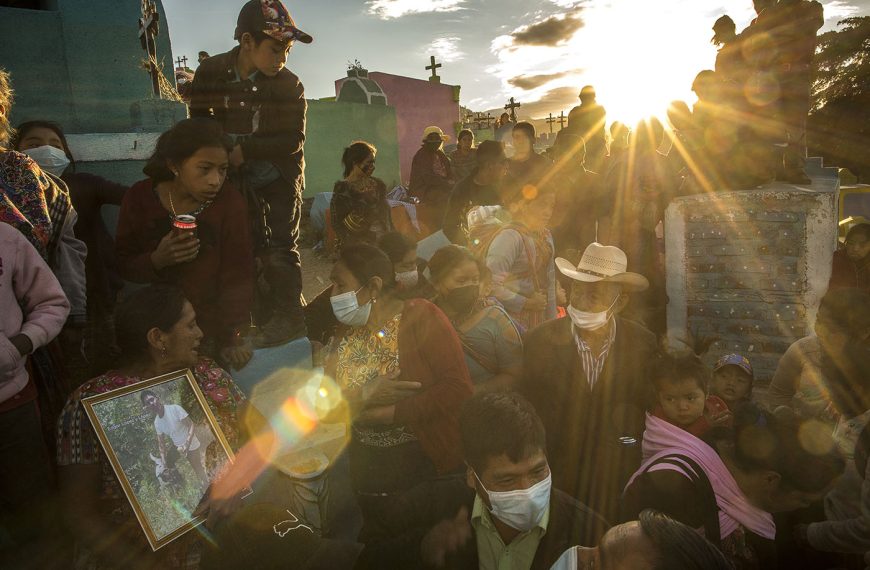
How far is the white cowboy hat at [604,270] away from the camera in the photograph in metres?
3.33

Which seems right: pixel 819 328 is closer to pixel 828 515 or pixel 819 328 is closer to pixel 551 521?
pixel 828 515

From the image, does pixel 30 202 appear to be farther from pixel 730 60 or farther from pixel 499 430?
pixel 730 60

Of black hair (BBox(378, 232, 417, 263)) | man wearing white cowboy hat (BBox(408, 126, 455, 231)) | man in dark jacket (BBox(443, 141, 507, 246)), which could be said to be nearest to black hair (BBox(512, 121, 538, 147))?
man in dark jacket (BBox(443, 141, 507, 246))

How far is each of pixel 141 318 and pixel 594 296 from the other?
2.44 metres

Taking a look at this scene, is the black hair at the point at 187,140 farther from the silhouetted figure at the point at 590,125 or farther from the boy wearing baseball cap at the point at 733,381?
the silhouetted figure at the point at 590,125

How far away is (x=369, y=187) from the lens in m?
5.75

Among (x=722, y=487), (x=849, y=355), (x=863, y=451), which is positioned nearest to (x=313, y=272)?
(x=849, y=355)

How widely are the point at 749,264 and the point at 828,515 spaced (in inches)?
129

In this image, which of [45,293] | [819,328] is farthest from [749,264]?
[45,293]

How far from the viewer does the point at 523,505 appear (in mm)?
1980

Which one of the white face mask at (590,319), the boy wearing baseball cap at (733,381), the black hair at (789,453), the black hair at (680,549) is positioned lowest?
the boy wearing baseball cap at (733,381)

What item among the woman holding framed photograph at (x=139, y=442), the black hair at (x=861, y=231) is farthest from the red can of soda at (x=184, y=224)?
the black hair at (x=861, y=231)

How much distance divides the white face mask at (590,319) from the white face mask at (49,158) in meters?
3.20

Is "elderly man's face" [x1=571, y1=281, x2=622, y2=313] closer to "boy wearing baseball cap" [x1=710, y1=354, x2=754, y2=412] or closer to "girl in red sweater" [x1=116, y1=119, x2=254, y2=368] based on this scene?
"boy wearing baseball cap" [x1=710, y1=354, x2=754, y2=412]
